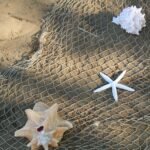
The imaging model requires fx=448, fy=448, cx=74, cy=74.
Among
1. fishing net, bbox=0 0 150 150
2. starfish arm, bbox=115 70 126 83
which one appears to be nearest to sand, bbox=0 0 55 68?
fishing net, bbox=0 0 150 150

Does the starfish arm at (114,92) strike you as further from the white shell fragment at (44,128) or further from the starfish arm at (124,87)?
the white shell fragment at (44,128)

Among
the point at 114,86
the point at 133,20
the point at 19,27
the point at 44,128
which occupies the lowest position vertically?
the point at 44,128

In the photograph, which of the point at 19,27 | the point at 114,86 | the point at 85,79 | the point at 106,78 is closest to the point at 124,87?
the point at 114,86

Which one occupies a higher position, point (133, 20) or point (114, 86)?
point (133, 20)

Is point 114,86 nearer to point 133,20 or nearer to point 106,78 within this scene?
point 106,78

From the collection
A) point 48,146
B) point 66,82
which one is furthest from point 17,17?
point 48,146

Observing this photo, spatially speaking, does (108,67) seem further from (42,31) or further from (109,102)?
(42,31)

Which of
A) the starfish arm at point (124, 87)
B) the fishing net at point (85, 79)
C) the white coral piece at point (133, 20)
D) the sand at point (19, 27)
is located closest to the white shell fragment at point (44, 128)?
the fishing net at point (85, 79)
